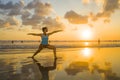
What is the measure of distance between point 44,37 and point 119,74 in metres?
8.20

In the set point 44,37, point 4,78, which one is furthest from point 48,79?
point 44,37

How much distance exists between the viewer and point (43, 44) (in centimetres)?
1750

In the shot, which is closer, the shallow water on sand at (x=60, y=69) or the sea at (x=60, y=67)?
the shallow water on sand at (x=60, y=69)

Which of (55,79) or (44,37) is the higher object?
(44,37)

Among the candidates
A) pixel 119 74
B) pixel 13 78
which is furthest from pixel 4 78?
pixel 119 74

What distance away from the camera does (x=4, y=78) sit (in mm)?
8953

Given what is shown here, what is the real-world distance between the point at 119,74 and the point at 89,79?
1.66 metres

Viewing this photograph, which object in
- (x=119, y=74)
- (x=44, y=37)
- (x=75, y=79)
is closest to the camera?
(x=75, y=79)

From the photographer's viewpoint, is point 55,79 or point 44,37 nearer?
point 55,79

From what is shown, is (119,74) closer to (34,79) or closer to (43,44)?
(34,79)

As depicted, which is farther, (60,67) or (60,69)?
(60,67)

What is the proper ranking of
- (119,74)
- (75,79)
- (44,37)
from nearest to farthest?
(75,79)
(119,74)
(44,37)

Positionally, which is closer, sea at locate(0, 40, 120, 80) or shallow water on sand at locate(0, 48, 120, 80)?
shallow water on sand at locate(0, 48, 120, 80)

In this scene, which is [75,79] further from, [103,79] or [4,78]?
[4,78]
